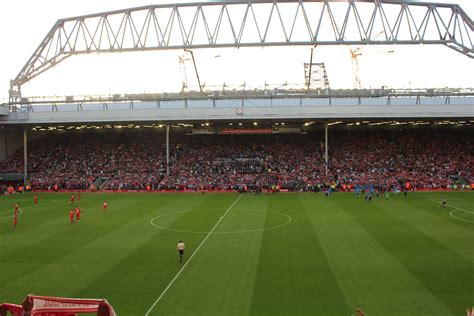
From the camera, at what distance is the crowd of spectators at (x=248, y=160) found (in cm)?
5088

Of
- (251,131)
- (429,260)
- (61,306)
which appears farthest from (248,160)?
(61,306)

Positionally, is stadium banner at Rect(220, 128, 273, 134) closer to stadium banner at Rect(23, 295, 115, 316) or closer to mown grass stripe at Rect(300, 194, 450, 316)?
mown grass stripe at Rect(300, 194, 450, 316)

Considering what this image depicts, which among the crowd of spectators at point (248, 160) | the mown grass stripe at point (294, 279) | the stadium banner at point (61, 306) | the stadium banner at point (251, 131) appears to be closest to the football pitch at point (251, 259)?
the mown grass stripe at point (294, 279)

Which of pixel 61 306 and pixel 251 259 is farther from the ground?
pixel 61 306

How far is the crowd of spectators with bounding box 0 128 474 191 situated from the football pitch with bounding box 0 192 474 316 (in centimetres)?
1622

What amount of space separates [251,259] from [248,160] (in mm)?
37409

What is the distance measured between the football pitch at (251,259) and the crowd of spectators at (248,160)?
53.2ft

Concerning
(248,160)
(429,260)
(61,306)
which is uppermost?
(248,160)

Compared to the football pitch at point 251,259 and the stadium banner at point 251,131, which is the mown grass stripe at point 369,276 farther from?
the stadium banner at point 251,131

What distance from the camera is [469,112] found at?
4925 cm

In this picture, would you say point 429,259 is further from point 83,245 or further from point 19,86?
point 19,86

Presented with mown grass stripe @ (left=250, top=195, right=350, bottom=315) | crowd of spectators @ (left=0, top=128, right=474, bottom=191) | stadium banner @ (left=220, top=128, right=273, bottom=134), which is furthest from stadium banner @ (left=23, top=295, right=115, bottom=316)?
stadium banner @ (left=220, top=128, right=273, bottom=134)

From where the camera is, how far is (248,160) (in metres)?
56.8

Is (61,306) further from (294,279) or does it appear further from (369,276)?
(369,276)
